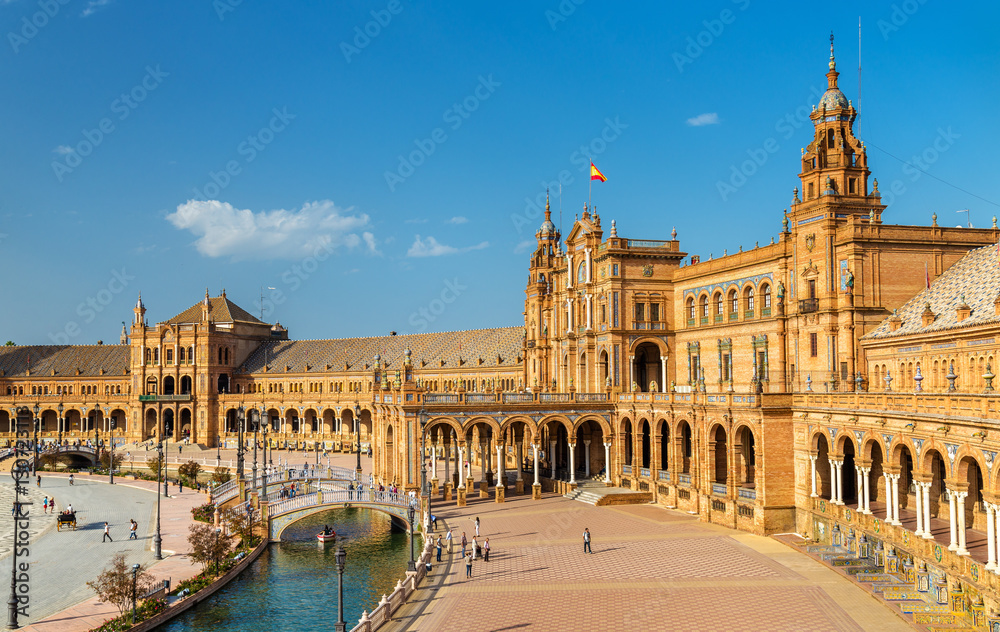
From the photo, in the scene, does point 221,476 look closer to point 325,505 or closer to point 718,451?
point 325,505

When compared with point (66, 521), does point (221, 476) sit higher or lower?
higher

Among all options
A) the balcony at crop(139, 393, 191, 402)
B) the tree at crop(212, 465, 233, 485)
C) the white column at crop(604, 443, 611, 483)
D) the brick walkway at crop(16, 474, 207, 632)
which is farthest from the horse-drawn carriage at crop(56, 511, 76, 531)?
the balcony at crop(139, 393, 191, 402)

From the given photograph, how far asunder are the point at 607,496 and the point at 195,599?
92.4 feet

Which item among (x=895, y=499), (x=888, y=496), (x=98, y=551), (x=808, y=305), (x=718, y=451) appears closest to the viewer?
(x=895, y=499)

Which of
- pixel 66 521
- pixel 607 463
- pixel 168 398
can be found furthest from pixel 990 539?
pixel 168 398

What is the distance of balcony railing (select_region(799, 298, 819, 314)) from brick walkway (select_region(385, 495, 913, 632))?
1449 centimetres

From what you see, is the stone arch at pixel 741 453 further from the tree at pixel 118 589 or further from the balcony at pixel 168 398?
the balcony at pixel 168 398

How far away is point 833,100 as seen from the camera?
56.7 m

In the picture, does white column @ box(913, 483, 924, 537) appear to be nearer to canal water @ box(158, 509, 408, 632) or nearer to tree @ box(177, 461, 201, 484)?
canal water @ box(158, 509, 408, 632)

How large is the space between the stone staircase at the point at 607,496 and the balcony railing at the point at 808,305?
1642 centimetres

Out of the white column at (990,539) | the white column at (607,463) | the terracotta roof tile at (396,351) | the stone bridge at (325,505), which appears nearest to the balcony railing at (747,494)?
the white column at (607,463)

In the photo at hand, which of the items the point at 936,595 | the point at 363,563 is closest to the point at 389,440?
the point at 363,563

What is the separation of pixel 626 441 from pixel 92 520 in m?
39.7

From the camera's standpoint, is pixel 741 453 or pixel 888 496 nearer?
pixel 888 496
